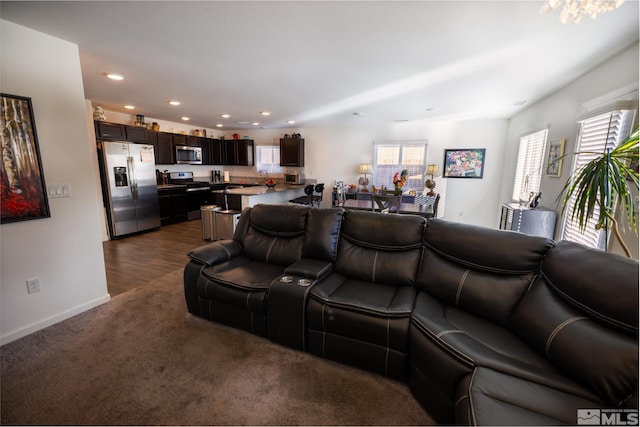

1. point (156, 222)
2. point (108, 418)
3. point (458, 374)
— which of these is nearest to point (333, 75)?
point (458, 374)

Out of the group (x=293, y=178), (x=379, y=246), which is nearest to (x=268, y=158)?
(x=293, y=178)

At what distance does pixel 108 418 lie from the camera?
145cm

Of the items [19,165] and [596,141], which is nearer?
[19,165]

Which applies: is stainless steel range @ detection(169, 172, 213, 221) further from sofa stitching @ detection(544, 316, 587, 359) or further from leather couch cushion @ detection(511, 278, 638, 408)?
sofa stitching @ detection(544, 316, 587, 359)

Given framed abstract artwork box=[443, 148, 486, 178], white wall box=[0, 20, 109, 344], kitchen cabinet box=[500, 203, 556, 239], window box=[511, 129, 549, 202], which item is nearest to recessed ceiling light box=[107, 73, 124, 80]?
white wall box=[0, 20, 109, 344]

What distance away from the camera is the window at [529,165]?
3.87m

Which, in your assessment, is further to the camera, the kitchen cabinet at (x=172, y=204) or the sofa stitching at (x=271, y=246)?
the kitchen cabinet at (x=172, y=204)

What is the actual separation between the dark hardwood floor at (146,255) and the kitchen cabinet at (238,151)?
8.92 feet

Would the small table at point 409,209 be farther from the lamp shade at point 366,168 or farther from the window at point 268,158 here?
the window at point 268,158

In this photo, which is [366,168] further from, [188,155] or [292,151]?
[188,155]

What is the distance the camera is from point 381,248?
225cm

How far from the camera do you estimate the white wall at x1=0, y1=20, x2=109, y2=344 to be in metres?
2.03

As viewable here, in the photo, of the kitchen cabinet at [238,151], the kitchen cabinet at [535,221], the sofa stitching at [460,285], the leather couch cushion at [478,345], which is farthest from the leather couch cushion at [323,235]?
the kitchen cabinet at [238,151]

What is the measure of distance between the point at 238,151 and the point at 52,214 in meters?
5.65
